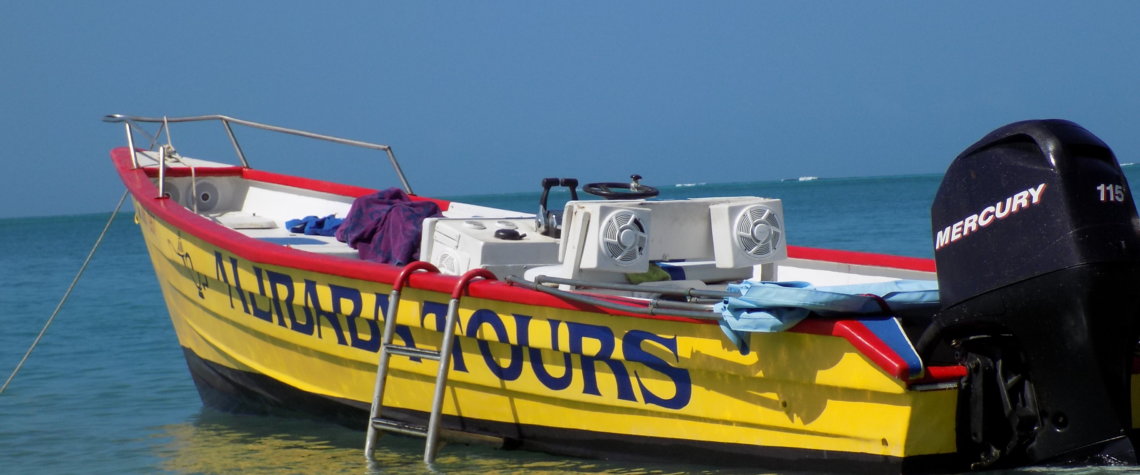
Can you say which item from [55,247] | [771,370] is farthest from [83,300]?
[55,247]

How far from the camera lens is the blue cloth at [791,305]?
3.70 metres

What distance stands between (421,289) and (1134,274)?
2.66 meters

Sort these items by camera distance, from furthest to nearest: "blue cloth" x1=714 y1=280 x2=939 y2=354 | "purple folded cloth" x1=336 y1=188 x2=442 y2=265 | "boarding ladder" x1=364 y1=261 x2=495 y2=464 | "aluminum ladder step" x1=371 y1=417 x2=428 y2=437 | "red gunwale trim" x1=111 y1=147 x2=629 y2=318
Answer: "purple folded cloth" x1=336 y1=188 x2=442 y2=265
"aluminum ladder step" x1=371 y1=417 x2=428 y2=437
"boarding ladder" x1=364 y1=261 x2=495 y2=464
"red gunwale trim" x1=111 y1=147 x2=629 y2=318
"blue cloth" x1=714 y1=280 x2=939 y2=354

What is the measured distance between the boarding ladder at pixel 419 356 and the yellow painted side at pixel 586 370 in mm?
92

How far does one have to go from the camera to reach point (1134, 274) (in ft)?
10.9

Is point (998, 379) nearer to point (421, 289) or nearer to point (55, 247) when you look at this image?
point (421, 289)

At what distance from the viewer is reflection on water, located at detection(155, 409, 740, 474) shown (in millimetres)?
4695

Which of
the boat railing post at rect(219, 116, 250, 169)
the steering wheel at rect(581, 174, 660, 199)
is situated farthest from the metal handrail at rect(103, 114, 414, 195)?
the steering wheel at rect(581, 174, 660, 199)

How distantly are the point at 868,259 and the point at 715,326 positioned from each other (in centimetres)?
200


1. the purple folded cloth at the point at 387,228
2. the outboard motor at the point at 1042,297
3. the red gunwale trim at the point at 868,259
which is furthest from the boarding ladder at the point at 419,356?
the red gunwale trim at the point at 868,259

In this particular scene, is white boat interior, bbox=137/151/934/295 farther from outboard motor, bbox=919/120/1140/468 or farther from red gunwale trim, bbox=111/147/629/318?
outboard motor, bbox=919/120/1140/468

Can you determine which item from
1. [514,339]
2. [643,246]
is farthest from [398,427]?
[643,246]

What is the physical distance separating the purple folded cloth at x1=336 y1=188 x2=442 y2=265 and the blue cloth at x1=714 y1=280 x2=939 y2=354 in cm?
233

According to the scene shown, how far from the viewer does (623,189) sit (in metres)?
5.46
